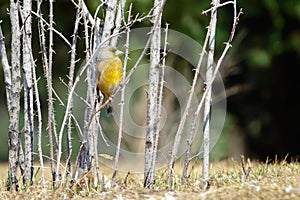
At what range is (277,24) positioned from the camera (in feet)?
38.8

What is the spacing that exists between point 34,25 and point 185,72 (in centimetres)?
267

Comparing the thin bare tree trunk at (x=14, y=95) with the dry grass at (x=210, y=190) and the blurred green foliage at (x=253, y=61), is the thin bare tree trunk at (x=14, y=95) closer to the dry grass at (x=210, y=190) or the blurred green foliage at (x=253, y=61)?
the dry grass at (x=210, y=190)

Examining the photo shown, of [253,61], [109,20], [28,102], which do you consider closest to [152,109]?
[109,20]

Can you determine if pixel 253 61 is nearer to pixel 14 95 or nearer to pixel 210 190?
pixel 14 95

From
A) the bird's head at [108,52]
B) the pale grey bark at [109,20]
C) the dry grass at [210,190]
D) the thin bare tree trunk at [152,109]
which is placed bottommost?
the dry grass at [210,190]

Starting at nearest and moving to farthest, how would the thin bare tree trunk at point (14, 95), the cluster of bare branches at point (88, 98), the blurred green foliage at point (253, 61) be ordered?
the cluster of bare branches at point (88, 98) < the thin bare tree trunk at point (14, 95) < the blurred green foliage at point (253, 61)

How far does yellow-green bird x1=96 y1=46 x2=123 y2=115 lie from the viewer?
456 cm

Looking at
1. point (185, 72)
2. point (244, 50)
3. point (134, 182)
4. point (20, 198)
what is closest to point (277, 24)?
point (244, 50)

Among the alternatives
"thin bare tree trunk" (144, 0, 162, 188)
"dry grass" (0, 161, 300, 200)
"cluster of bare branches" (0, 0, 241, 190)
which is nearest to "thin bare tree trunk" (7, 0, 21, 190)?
"cluster of bare branches" (0, 0, 241, 190)

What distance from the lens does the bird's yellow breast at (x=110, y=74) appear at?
15.1 feet

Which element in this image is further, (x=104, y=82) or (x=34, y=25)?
(x=34, y=25)

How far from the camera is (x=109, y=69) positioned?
4609mm

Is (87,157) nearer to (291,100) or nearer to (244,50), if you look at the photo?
(244,50)

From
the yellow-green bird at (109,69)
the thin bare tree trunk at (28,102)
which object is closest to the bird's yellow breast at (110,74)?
the yellow-green bird at (109,69)
